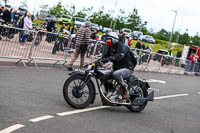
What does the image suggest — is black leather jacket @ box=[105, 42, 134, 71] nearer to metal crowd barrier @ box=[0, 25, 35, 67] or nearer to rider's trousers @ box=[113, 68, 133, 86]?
rider's trousers @ box=[113, 68, 133, 86]

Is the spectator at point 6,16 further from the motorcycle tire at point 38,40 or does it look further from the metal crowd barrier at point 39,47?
the motorcycle tire at point 38,40

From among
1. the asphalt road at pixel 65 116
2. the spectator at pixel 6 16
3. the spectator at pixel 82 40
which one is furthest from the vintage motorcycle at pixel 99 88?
the spectator at pixel 6 16

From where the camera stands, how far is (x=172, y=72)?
988 inches

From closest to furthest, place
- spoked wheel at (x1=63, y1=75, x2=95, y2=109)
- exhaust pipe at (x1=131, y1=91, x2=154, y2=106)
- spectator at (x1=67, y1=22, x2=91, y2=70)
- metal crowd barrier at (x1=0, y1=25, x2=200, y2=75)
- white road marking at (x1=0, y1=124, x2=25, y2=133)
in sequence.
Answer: white road marking at (x1=0, y1=124, x2=25, y2=133) → spoked wheel at (x1=63, y1=75, x2=95, y2=109) → exhaust pipe at (x1=131, y1=91, x2=154, y2=106) → metal crowd barrier at (x1=0, y1=25, x2=200, y2=75) → spectator at (x1=67, y1=22, x2=91, y2=70)

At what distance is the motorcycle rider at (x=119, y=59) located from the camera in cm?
757

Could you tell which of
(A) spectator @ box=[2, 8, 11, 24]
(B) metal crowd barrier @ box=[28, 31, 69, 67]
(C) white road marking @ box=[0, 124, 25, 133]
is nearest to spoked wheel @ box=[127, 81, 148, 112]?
(C) white road marking @ box=[0, 124, 25, 133]

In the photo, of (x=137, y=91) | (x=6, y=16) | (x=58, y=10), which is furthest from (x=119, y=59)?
(x=58, y=10)

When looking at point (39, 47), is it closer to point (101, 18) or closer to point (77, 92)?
point (77, 92)

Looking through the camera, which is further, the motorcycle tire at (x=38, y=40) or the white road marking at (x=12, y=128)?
the motorcycle tire at (x=38, y=40)

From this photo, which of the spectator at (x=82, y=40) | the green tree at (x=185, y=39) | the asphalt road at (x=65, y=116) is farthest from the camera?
the green tree at (x=185, y=39)

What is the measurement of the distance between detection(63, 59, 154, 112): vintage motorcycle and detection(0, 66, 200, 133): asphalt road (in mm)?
234

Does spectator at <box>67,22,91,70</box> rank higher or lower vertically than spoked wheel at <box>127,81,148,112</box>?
higher

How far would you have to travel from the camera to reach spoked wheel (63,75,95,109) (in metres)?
7.24

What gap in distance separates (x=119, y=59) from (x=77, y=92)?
1147mm
